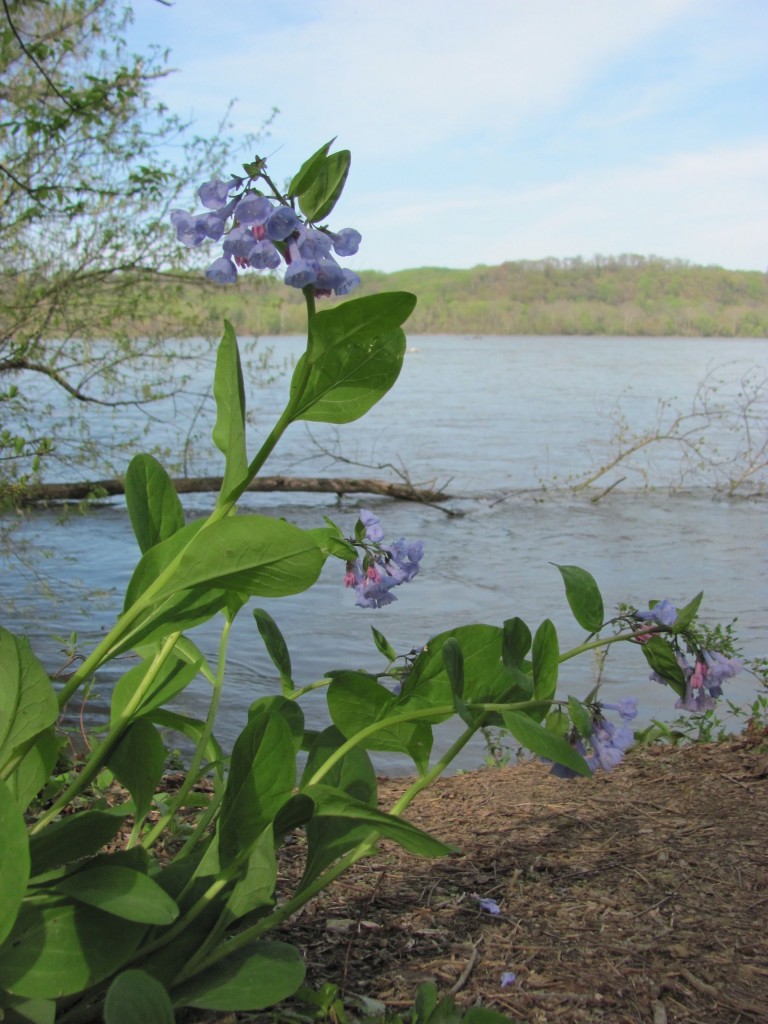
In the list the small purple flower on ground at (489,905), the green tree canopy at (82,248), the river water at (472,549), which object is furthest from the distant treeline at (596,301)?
the small purple flower on ground at (489,905)

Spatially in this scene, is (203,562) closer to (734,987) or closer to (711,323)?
(734,987)

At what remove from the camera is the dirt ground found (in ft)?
4.71

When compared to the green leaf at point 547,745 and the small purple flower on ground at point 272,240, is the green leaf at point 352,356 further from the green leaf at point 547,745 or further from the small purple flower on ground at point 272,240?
the green leaf at point 547,745

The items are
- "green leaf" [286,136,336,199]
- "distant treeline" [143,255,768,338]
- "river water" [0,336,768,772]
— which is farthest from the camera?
"distant treeline" [143,255,768,338]

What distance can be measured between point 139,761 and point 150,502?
1.26 feet

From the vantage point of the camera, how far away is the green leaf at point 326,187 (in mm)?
1177

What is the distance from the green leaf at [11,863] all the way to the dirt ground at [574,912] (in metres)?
0.58

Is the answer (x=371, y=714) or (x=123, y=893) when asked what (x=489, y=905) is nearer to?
(x=371, y=714)

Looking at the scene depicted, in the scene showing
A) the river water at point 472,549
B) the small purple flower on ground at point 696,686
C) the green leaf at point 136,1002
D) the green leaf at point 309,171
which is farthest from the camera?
the river water at point 472,549

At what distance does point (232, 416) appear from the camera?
50.4 inches

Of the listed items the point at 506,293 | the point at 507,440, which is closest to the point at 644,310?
the point at 506,293

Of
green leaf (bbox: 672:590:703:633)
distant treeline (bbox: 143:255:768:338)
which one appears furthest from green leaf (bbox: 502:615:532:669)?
distant treeline (bbox: 143:255:768:338)

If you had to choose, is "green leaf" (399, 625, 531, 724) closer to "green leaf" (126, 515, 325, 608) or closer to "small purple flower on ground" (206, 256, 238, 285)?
"green leaf" (126, 515, 325, 608)

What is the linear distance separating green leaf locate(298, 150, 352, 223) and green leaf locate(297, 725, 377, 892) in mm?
759
